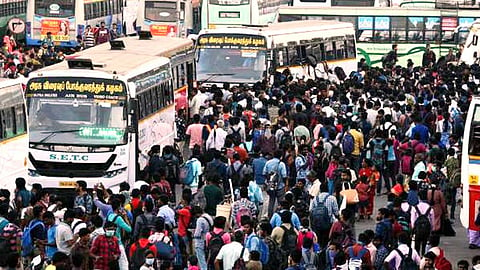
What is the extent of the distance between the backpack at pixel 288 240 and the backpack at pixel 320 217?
1.73 metres

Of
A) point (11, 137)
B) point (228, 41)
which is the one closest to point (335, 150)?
point (11, 137)

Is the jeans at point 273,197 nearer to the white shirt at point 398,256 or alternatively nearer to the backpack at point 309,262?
the backpack at point 309,262

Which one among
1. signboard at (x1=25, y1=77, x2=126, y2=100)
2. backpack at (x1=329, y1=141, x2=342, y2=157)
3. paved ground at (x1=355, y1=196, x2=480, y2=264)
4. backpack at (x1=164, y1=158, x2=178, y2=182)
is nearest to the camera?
paved ground at (x1=355, y1=196, x2=480, y2=264)

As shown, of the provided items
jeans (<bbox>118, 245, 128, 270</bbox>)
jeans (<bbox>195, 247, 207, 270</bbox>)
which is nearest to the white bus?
jeans (<bbox>195, 247, 207, 270</bbox>)

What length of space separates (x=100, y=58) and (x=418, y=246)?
9176mm

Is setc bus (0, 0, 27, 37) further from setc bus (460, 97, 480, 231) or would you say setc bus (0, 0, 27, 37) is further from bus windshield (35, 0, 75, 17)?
setc bus (460, 97, 480, 231)

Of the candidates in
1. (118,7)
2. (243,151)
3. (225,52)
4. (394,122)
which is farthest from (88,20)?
(243,151)

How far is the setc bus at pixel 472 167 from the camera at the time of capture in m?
22.8

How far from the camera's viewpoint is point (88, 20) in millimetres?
54594

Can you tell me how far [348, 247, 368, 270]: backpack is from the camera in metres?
18.0

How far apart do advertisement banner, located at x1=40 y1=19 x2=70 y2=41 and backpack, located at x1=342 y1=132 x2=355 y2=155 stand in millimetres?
27670

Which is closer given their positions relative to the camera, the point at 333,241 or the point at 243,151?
the point at 333,241

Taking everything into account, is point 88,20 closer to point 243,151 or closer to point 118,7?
point 118,7

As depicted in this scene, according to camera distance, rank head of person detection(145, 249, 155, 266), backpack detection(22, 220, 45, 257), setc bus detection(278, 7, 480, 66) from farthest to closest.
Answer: setc bus detection(278, 7, 480, 66) → backpack detection(22, 220, 45, 257) → head of person detection(145, 249, 155, 266)
